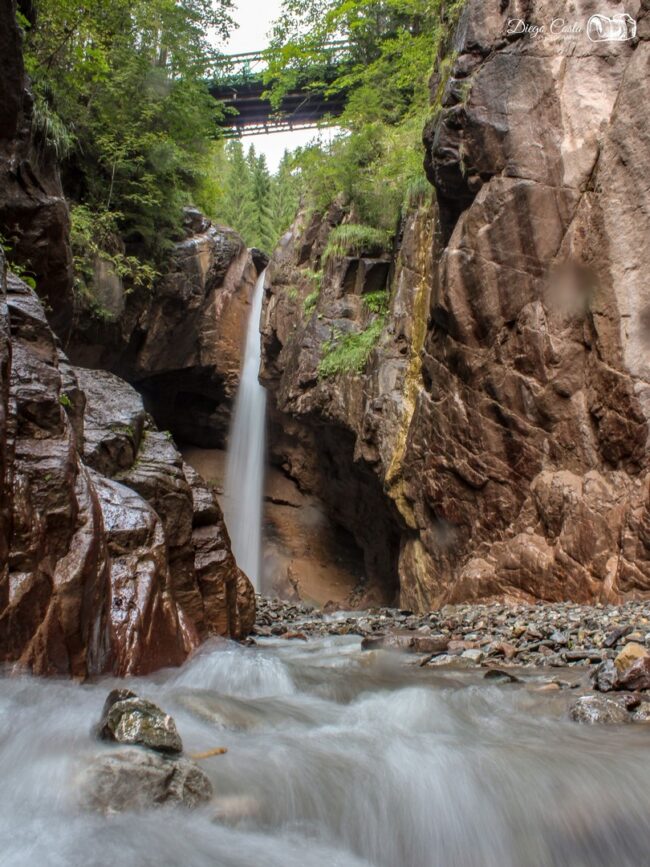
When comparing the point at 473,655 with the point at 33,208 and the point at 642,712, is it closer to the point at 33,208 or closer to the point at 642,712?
the point at 642,712

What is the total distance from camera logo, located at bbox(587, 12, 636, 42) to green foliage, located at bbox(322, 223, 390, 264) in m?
7.20

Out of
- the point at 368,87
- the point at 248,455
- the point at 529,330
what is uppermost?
the point at 368,87

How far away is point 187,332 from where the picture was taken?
20.2 meters

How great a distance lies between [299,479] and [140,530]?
1542cm

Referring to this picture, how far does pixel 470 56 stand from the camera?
11.7 metres

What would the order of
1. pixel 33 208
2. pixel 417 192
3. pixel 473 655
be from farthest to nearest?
pixel 417 192 < pixel 33 208 < pixel 473 655

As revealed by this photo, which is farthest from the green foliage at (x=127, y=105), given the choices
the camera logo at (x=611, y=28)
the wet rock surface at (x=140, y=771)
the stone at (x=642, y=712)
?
the stone at (x=642, y=712)

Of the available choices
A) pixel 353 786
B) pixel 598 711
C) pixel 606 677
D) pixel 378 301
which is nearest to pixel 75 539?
pixel 353 786

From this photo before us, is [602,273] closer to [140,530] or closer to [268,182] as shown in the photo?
[140,530]

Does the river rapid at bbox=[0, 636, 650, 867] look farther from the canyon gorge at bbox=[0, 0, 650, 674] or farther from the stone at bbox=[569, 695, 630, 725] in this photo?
the canyon gorge at bbox=[0, 0, 650, 674]

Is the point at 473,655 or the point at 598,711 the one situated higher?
the point at 598,711

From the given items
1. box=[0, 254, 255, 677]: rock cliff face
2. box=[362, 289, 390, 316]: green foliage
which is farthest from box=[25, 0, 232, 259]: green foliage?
box=[0, 254, 255, 677]: rock cliff face

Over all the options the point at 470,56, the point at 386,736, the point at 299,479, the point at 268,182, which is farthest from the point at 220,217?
the point at 386,736

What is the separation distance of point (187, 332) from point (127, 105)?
6.78m
